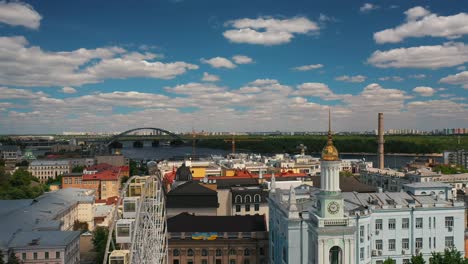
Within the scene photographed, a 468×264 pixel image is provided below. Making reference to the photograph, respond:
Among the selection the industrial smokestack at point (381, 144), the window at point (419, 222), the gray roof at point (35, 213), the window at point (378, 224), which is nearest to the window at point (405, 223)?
the window at point (419, 222)

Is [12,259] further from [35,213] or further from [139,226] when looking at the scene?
[139,226]

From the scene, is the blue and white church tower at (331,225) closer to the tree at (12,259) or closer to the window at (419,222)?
the window at (419,222)

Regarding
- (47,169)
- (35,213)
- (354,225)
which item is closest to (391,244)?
(354,225)

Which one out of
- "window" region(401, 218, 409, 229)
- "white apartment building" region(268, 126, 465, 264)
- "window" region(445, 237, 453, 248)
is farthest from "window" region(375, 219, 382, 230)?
"window" region(445, 237, 453, 248)

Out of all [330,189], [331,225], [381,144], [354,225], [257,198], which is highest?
[381,144]

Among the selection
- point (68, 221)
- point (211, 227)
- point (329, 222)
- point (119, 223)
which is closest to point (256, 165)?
point (68, 221)

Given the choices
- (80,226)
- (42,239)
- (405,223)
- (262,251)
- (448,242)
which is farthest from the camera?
(80,226)

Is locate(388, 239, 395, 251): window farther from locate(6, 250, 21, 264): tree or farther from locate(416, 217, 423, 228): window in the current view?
locate(6, 250, 21, 264): tree
